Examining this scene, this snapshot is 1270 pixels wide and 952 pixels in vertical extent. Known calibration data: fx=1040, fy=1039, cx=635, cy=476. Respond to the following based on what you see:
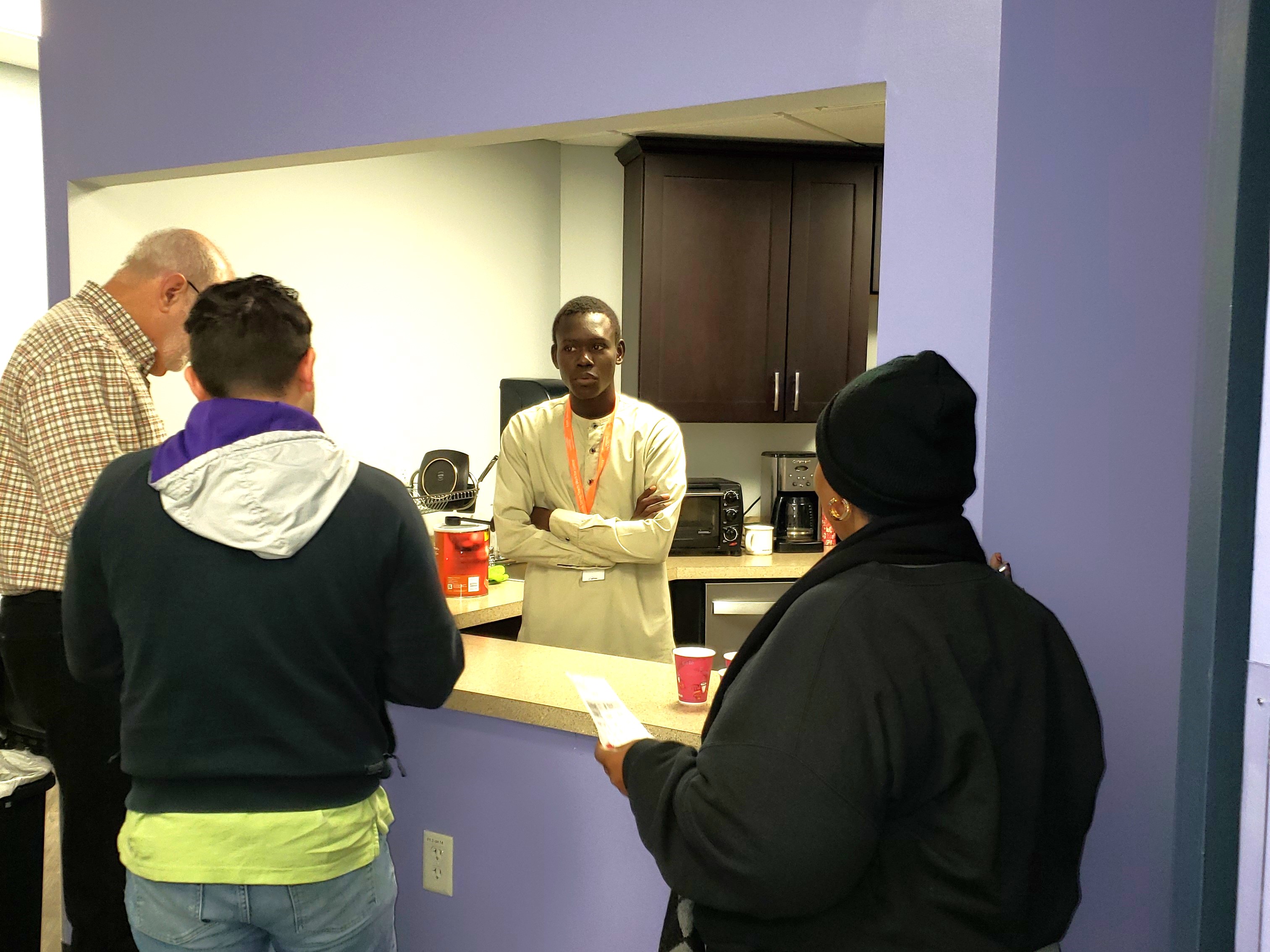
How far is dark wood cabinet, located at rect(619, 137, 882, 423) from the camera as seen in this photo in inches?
166

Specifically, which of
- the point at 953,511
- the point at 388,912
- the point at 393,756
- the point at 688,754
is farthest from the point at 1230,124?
the point at 388,912

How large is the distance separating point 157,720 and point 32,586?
0.92 m

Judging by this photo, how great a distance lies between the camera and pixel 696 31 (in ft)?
5.83

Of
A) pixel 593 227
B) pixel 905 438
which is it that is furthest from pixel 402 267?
pixel 905 438

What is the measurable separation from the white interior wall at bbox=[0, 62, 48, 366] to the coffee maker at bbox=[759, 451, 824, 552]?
9.63 ft

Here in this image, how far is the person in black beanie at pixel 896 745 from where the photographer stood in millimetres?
982

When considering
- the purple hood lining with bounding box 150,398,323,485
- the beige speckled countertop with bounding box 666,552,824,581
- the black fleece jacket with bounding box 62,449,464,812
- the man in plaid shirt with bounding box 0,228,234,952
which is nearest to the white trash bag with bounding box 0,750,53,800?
the man in plaid shirt with bounding box 0,228,234,952

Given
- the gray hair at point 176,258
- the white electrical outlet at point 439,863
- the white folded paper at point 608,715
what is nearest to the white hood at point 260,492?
the white folded paper at point 608,715

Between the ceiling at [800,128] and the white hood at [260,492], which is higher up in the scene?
the ceiling at [800,128]

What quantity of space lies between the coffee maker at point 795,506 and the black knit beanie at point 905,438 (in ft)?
10.7

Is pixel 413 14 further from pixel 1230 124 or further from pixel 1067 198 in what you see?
pixel 1230 124

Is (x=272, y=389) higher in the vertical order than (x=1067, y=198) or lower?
lower

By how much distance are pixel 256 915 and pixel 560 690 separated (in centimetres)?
76

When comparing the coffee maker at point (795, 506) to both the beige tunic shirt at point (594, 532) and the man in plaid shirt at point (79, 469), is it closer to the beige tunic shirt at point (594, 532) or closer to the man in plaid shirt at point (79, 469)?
the beige tunic shirt at point (594, 532)
